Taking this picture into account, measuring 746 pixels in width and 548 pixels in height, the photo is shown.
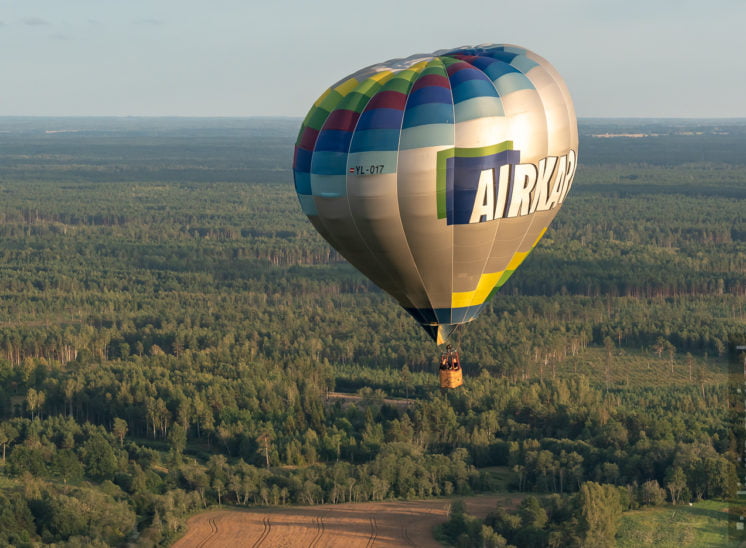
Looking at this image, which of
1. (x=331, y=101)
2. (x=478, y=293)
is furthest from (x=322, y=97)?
(x=478, y=293)

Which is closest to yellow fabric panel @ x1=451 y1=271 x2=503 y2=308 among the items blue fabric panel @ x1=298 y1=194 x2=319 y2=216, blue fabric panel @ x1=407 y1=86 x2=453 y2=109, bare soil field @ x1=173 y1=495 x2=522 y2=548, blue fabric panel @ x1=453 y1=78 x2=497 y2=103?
blue fabric panel @ x1=298 y1=194 x2=319 y2=216

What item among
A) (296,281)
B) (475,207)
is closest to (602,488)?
(475,207)

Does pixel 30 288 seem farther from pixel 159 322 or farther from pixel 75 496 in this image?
pixel 75 496

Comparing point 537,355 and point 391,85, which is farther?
point 537,355

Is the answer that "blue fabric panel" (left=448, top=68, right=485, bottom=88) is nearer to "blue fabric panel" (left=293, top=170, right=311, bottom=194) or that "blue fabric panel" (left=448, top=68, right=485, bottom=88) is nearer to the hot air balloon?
the hot air balloon

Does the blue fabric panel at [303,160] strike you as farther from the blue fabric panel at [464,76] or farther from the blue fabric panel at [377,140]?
the blue fabric panel at [464,76]

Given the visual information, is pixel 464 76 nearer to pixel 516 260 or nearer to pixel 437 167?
pixel 437 167

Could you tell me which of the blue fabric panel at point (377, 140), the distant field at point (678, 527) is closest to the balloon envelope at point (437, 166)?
the blue fabric panel at point (377, 140)
